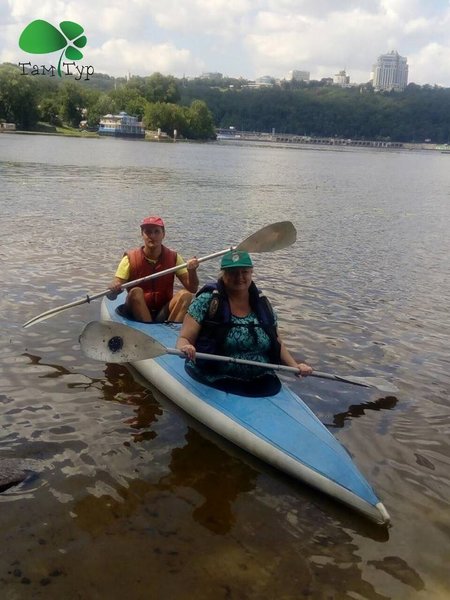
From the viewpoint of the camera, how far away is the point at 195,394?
5.88m

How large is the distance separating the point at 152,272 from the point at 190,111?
12336cm

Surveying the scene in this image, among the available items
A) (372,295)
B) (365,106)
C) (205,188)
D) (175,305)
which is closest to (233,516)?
(175,305)

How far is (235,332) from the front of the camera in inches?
223

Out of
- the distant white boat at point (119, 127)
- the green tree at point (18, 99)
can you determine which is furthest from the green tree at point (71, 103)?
the green tree at point (18, 99)

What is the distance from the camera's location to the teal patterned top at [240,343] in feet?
18.5

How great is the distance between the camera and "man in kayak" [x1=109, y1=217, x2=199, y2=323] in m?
7.29

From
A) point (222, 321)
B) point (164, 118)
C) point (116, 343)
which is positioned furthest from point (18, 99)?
point (222, 321)

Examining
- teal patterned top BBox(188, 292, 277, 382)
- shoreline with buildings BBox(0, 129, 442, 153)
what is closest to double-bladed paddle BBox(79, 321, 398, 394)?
teal patterned top BBox(188, 292, 277, 382)

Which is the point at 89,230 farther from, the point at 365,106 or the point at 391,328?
the point at 365,106

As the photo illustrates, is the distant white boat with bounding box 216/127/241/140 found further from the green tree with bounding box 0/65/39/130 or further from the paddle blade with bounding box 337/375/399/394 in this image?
the paddle blade with bounding box 337/375/399/394

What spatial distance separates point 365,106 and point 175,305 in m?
206

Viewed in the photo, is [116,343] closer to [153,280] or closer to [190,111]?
[153,280]

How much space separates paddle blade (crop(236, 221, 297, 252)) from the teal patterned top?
2580 mm

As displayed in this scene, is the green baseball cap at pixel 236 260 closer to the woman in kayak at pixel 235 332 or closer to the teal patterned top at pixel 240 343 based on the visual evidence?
the woman in kayak at pixel 235 332
